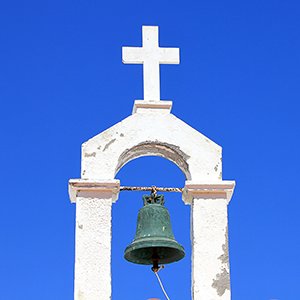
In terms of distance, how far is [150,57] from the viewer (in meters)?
8.63

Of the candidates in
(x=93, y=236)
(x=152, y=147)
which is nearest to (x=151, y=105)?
(x=152, y=147)

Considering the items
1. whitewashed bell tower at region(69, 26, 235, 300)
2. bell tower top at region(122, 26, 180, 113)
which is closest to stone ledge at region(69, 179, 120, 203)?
whitewashed bell tower at region(69, 26, 235, 300)

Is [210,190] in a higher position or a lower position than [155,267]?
higher

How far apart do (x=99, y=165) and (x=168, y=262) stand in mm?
974

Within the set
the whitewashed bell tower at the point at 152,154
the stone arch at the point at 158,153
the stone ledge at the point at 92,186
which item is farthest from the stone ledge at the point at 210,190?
the stone ledge at the point at 92,186

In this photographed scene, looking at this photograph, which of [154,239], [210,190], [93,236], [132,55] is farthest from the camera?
[132,55]

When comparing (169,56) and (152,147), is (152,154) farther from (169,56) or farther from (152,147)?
(169,56)

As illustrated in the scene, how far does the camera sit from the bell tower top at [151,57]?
335 inches

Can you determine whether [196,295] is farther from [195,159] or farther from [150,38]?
[150,38]

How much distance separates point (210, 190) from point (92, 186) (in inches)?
36.1

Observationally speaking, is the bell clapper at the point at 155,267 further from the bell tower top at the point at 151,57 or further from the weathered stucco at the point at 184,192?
the bell tower top at the point at 151,57

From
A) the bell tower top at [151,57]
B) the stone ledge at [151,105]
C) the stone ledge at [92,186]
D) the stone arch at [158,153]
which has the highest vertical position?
the bell tower top at [151,57]

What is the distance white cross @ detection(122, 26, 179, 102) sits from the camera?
852 centimetres

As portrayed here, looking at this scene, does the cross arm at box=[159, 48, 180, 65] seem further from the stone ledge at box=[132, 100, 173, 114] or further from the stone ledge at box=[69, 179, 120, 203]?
the stone ledge at box=[69, 179, 120, 203]
